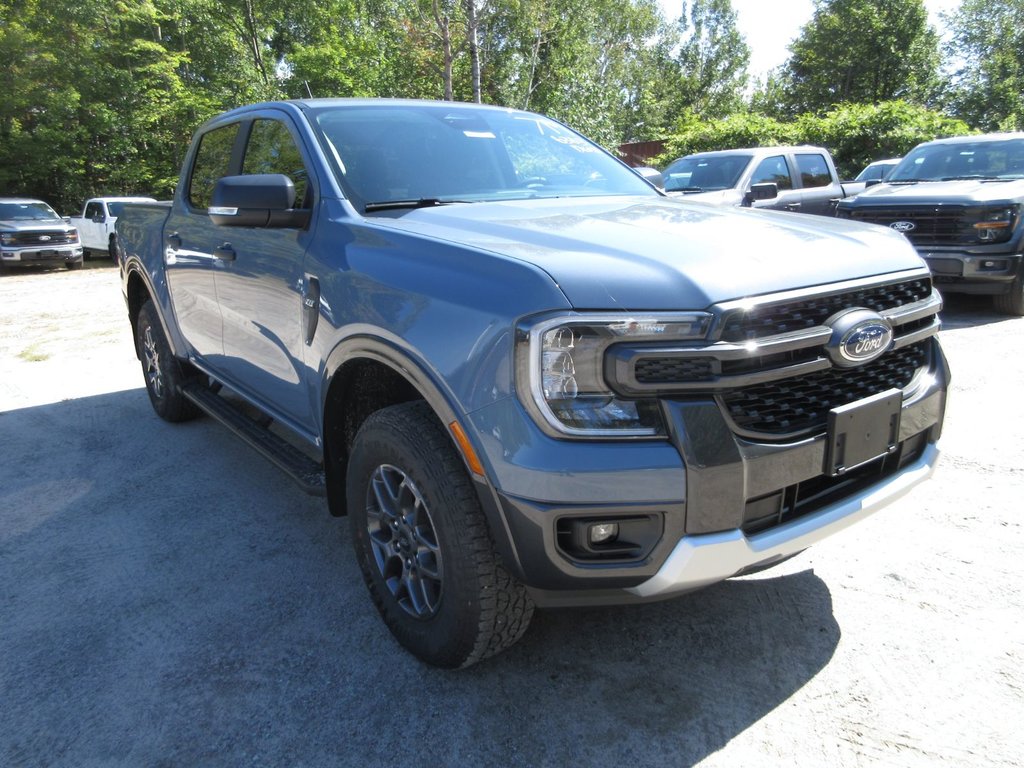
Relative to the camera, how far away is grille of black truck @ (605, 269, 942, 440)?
1870 millimetres

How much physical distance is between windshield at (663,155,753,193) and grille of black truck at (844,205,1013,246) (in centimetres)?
259

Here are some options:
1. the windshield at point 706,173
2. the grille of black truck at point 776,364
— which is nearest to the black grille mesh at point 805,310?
the grille of black truck at point 776,364

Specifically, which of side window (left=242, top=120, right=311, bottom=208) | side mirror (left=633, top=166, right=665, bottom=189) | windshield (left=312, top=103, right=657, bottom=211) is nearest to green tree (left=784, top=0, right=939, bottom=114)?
side mirror (left=633, top=166, right=665, bottom=189)

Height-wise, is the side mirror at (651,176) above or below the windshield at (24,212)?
above

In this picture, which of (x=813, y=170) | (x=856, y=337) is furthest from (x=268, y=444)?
(x=813, y=170)

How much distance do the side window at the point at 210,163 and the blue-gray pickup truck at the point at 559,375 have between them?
0.97 metres

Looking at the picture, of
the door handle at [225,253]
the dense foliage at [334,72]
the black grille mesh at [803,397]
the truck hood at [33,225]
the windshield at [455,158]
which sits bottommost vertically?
the truck hood at [33,225]

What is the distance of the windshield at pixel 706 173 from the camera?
1010cm

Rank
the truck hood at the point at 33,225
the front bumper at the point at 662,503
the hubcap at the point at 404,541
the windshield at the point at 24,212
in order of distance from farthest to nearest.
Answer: the windshield at the point at 24,212
the truck hood at the point at 33,225
the hubcap at the point at 404,541
the front bumper at the point at 662,503

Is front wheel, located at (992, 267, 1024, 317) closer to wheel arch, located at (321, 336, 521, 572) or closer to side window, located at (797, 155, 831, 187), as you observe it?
side window, located at (797, 155, 831, 187)

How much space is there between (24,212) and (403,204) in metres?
17.7

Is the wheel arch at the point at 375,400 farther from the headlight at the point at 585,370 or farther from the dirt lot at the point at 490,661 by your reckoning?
the dirt lot at the point at 490,661

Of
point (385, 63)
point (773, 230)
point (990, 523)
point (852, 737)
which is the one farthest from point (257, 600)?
point (385, 63)

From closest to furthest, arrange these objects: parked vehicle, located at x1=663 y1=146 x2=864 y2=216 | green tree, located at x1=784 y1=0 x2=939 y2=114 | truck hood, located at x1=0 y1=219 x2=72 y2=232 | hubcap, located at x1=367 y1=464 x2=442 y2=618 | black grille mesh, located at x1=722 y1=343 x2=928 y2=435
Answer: black grille mesh, located at x1=722 y1=343 x2=928 y2=435 → hubcap, located at x1=367 y1=464 x2=442 y2=618 → parked vehicle, located at x1=663 y1=146 x2=864 y2=216 → truck hood, located at x1=0 y1=219 x2=72 y2=232 → green tree, located at x1=784 y1=0 x2=939 y2=114
